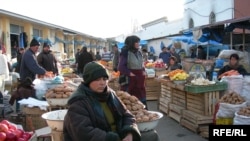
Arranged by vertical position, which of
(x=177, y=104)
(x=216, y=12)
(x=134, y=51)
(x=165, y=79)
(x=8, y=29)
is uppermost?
(x=216, y=12)

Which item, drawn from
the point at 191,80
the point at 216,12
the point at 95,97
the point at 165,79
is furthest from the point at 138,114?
the point at 216,12

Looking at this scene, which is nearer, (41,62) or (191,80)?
(191,80)

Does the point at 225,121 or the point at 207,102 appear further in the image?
the point at 207,102

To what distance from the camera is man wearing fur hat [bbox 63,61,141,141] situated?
3020 millimetres

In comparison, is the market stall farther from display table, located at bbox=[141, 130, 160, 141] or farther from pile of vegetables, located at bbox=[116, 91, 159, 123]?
display table, located at bbox=[141, 130, 160, 141]

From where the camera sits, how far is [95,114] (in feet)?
10.2

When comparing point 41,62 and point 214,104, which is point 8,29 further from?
point 214,104

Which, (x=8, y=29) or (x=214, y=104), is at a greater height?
(x=8, y=29)

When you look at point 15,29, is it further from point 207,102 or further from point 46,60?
point 207,102

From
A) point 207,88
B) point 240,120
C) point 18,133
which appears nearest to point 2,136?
point 18,133

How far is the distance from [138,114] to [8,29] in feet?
41.4

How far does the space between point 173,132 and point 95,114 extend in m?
4.49

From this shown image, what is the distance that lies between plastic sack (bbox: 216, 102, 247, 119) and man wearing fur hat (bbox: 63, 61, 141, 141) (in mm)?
3208

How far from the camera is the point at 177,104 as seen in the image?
833 cm
